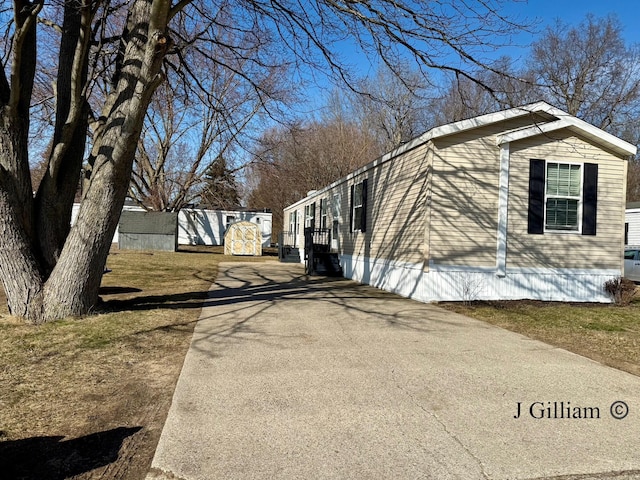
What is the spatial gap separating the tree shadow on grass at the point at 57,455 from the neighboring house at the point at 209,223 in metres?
34.7

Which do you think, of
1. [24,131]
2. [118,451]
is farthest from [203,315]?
[118,451]

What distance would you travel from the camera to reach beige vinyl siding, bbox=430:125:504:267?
32.9ft

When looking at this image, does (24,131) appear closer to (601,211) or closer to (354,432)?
(354,432)

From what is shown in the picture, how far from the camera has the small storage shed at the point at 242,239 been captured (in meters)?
28.1

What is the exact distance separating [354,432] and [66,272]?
17.3 ft

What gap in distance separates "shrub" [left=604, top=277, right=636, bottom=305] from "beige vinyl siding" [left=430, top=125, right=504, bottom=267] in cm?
267

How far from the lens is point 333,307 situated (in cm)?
902

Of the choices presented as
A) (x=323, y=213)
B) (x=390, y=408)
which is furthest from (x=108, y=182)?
(x=323, y=213)

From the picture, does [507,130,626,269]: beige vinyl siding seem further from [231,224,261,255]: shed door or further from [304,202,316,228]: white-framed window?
[231,224,261,255]: shed door

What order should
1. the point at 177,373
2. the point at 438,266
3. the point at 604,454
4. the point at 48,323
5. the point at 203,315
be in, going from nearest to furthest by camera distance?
the point at 604,454 < the point at 177,373 < the point at 48,323 < the point at 203,315 < the point at 438,266

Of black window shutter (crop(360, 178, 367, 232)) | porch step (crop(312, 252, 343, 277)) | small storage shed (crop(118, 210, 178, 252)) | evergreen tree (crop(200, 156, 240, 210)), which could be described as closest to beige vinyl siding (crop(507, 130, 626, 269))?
black window shutter (crop(360, 178, 367, 232))

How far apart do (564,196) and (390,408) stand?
839 centimetres

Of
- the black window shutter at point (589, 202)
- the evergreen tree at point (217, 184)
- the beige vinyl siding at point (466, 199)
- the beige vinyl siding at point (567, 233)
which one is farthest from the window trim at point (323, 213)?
the evergreen tree at point (217, 184)

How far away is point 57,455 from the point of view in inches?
120
